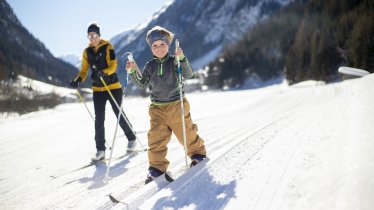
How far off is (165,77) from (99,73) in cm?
185

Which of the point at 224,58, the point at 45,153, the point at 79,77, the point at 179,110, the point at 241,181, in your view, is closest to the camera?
the point at 241,181

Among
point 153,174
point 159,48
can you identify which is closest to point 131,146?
point 153,174

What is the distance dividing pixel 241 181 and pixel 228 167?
0.50 metres

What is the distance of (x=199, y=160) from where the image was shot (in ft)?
13.8

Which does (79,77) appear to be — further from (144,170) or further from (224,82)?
(224,82)

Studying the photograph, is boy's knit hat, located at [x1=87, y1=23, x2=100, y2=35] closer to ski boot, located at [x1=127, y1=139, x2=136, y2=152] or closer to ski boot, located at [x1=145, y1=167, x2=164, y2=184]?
ski boot, located at [x1=127, y1=139, x2=136, y2=152]

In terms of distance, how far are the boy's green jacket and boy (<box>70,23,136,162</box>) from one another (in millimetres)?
1674

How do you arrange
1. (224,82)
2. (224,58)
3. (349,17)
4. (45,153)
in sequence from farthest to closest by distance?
1. (224,58)
2. (224,82)
3. (349,17)
4. (45,153)

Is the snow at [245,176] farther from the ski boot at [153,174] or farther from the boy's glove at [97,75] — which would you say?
the boy's glove at [97,75]

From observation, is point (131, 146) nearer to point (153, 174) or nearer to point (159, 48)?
point (153, 174)

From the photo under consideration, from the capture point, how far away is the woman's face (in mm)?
5633

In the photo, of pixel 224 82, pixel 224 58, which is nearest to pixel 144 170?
pixel 224 82

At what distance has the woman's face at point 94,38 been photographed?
5.63m

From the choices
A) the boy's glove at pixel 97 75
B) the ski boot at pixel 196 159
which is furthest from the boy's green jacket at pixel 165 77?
the boy's glove at pixel 97 75
